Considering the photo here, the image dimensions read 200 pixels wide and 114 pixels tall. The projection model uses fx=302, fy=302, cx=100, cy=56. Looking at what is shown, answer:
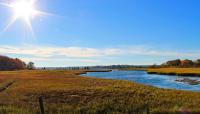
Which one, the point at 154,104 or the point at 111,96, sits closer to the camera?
the point at 154,104

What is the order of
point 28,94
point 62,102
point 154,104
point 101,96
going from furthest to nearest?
point 28,94 < point 101,96 < point 62,102 < point 154,104

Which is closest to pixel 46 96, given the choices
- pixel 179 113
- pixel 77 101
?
pixel 77 101

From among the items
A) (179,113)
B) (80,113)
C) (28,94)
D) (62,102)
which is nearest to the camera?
(179,113)

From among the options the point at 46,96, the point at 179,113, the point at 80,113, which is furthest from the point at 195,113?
the point at 46,96

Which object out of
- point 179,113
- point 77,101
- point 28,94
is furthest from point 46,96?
point 179,113

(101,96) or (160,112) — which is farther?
(101,96)

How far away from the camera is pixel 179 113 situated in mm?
21188

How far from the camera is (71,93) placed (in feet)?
122

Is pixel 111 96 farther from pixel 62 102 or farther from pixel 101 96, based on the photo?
pixel 62 102

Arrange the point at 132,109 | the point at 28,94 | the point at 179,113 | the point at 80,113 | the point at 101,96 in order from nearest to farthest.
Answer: the point at 179,113 → the point at 80,113 → the point at 132,109 → the point at 101,96 → the point at 28,94

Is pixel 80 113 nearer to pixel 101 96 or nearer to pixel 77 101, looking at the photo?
pixel 77 101

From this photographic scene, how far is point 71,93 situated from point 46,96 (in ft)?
11.8

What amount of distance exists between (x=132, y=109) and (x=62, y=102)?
7973 mm

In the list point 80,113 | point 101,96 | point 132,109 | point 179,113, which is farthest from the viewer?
point 101,96
